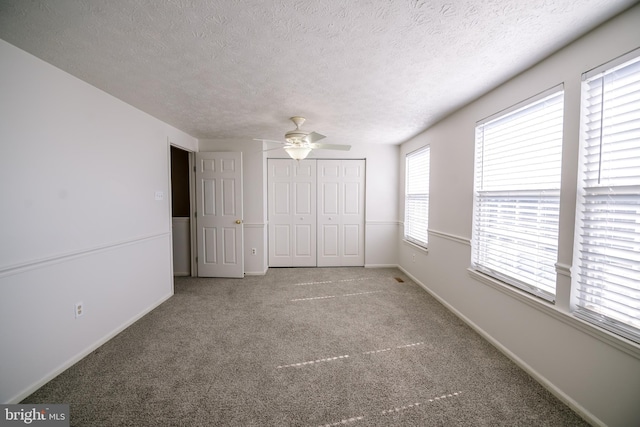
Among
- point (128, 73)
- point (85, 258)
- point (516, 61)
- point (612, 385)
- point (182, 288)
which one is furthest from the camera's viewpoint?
point (182, 288)

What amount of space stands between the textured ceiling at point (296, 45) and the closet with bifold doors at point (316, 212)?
218 centimetres

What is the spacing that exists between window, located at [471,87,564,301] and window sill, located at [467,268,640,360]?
0.18 feet

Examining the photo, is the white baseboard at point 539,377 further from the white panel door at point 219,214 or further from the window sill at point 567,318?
the white panel door at point 219,214

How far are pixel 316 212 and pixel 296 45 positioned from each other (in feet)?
11.3

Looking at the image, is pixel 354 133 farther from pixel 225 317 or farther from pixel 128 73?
pixel 225 317

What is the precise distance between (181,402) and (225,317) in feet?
4.09

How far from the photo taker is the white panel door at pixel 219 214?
4238mm

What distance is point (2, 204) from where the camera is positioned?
162 cm

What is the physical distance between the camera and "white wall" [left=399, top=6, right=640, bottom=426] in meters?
1.38

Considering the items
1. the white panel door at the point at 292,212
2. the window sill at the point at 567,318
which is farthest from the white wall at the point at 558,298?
the white panel door at the point at 292,212

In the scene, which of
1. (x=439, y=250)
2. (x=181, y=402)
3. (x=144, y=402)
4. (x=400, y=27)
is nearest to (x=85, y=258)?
(x=144, y=402)

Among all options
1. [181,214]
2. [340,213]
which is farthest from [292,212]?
[181,214]

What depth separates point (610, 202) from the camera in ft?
4.70

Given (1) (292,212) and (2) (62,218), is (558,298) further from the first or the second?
(1) (292,212)
